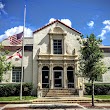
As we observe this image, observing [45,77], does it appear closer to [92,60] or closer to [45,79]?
[45,79]

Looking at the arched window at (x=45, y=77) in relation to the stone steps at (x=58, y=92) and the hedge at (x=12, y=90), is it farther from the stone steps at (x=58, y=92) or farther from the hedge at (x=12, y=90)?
the hedge at (x=12, y=90)

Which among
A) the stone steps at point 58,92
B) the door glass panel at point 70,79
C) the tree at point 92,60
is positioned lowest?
the stone steps at point 58,92

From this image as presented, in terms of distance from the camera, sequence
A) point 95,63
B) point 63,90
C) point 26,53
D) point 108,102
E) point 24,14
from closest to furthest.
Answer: point 95,63 → point 108,102 → point 24,14 → point 63,90 → point 26,53

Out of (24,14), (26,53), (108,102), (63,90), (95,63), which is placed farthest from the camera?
(26,53)

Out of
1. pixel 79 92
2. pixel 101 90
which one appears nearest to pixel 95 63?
pixel 79 92

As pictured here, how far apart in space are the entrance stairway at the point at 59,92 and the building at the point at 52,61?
0.88ft

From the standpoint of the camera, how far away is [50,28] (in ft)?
98.1

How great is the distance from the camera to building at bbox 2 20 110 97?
2838 cm

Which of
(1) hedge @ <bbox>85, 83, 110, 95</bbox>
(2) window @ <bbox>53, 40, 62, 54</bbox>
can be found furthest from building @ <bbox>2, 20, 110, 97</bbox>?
(1) hedge @ <bbox>85, 83, 110, 95</bbox>

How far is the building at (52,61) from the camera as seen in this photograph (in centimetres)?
2838

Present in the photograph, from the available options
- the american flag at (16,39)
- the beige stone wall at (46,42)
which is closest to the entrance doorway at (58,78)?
the beige stone wall at (46,42)

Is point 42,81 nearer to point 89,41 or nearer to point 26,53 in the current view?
point 26,53

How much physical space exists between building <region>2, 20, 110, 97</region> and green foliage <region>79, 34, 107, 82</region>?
9570 mm

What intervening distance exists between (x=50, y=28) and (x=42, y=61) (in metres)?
4.83
